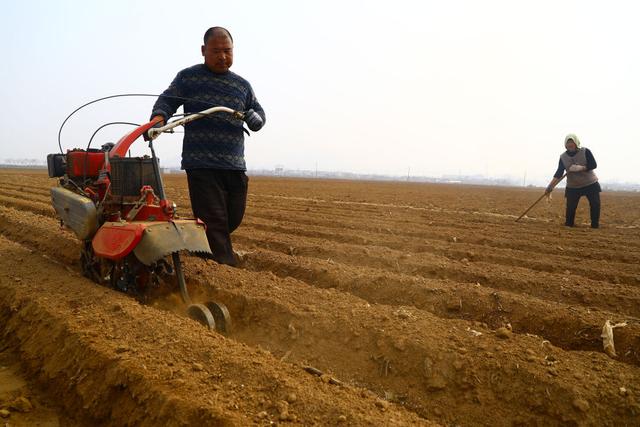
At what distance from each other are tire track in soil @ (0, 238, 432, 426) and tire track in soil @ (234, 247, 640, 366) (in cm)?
173

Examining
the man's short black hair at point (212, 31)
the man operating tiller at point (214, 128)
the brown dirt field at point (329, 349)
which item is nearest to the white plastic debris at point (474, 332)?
the brown dirt field at point (329, 349)

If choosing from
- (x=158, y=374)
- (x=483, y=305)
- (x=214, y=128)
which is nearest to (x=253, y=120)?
(x=214, y=128)

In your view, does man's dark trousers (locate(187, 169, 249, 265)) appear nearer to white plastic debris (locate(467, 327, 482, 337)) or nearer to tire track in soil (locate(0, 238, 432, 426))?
tire track in soil (locate(0, 238, 432, 426))

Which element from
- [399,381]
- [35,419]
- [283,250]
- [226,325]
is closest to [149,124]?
[226,325]

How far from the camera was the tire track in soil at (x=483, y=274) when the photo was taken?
13.4 ft

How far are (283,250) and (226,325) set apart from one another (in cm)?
292

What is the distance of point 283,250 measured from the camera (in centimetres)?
602

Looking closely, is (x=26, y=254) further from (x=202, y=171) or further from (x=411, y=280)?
(x=411, y=280)

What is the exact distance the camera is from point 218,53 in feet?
12.8

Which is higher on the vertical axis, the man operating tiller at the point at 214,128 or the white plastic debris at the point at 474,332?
the man operating tiller at the point at 214,128

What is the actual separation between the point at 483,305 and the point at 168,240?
8.12 ft

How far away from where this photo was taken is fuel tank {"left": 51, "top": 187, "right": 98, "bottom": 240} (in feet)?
11.8

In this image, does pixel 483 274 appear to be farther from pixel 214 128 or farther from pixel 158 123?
pixel 158 123

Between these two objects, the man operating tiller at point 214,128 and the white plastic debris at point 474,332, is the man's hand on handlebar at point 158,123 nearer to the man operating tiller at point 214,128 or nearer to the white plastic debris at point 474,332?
the man operating tiller at point 214,128
